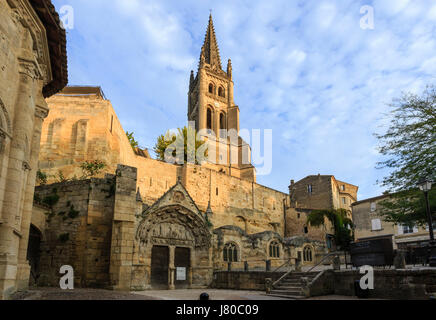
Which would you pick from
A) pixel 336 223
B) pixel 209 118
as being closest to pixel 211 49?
pixel 209 118

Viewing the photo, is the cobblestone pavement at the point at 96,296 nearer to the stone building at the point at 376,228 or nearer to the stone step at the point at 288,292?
the stone step at the point at 288,292

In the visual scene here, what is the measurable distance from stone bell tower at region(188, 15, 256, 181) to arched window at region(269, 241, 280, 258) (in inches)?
945

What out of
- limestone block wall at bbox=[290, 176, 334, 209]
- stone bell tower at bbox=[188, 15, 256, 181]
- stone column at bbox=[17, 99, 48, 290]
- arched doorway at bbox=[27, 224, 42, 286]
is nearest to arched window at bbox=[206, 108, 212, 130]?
stone bell tower at bbox=[188, 15, 256, 181]

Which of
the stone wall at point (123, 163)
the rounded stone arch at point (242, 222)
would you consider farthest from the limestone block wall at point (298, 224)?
the rounded stone arch at point (242, 222)

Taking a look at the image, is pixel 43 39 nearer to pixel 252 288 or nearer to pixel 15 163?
pixel 15 163

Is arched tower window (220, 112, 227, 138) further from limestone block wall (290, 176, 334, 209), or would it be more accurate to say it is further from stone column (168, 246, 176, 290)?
stone column (168, 246, 176, 290)

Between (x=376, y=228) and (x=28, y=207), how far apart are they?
102 feet

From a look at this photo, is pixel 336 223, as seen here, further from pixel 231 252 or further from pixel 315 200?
pixel 231 252

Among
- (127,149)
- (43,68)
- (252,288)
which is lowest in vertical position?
(252,288)
